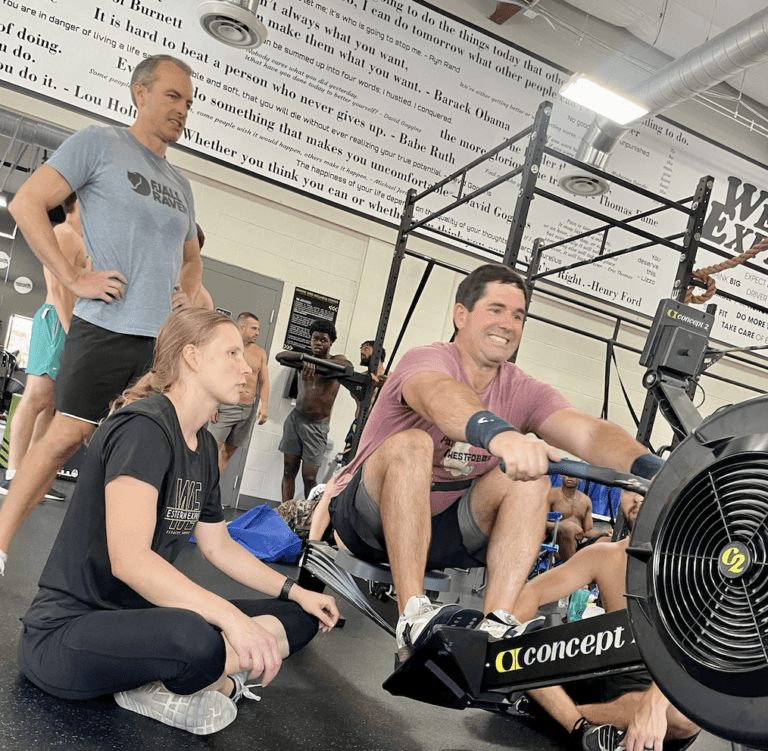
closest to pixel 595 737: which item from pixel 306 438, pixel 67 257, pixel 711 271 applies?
pixel 67 257

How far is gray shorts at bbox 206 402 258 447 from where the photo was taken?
16.1 feet

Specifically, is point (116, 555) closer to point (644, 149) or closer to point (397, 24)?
point (397, 24)

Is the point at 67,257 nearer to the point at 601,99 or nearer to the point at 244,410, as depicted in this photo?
the point at 244,410

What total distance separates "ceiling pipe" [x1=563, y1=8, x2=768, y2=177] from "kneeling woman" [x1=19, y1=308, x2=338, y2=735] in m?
4.32

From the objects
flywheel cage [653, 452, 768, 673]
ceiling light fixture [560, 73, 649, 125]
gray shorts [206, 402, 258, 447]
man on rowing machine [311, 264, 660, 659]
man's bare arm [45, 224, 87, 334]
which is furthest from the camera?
gray shorts [206, 402, 258, 447]

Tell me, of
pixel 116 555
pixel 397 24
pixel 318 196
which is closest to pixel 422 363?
pixel 116 555

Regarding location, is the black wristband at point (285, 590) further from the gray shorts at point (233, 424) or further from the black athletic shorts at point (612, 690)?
the gray shorts at point (233, 424)

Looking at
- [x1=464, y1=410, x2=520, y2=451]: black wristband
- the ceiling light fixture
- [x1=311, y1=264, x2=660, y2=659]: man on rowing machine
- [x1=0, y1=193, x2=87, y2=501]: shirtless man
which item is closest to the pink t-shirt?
[x1=311, y1=264, x2=660, y2=659]: man on rowing machine

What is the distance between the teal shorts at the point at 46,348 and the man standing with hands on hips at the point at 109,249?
692 mm

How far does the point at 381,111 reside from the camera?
207 inches

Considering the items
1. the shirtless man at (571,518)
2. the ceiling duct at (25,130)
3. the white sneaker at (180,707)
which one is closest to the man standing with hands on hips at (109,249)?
the white sneaker at (180,707)

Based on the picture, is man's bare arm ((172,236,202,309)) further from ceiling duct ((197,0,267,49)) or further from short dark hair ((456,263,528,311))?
ceiling duct ((197,0,267,49))

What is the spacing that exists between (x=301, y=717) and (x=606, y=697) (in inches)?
Result: 32.3

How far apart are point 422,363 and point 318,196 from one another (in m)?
3.48
